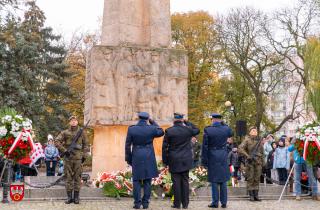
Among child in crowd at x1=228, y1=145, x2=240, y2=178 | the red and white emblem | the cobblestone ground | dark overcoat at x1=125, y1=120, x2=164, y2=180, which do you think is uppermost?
dark overcoat at x1=125, y1=120, x2=164, y2=180

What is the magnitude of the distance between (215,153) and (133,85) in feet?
13.2

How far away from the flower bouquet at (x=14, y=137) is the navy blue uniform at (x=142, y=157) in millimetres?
2427

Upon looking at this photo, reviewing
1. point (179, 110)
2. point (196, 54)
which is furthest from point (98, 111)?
point (196, 54)

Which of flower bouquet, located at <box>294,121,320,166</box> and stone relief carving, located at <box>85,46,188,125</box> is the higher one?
stone relief carving, located at <box>85,46,188,125</box>

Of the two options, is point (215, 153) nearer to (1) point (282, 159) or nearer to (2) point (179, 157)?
(2) point (179, 157)

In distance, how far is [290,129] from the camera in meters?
80.2

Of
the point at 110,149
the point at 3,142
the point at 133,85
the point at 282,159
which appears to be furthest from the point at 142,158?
the point at 282,159

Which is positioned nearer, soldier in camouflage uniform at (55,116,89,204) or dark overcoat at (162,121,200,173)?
dark overcoat at (162,121,200,173)

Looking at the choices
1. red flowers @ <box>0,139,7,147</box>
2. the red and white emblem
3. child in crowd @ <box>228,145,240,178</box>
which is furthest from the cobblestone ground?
child in crowd @ <box>228,145,240,178</box>

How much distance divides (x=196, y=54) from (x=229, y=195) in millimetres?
19742

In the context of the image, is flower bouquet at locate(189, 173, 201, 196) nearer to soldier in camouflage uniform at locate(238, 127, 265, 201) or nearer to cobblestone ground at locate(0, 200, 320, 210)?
cobblestone ground at locate(0, 200, 320, 210)

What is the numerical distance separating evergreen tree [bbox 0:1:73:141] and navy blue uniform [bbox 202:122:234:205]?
14953 mm

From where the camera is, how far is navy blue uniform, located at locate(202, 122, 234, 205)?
7953 millimetres

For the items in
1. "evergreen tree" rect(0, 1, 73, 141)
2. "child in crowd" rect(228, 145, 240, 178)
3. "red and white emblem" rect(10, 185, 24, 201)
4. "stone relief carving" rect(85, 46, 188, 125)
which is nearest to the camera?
"red and white emblem" rect(10, 185, 24, 201)
